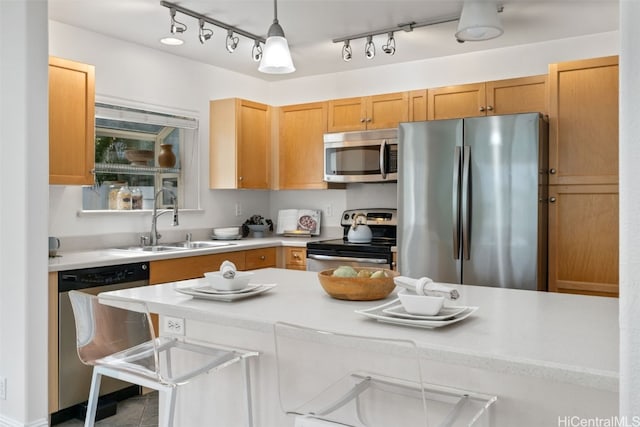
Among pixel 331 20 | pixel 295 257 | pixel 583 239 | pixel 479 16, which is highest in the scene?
pixel 331 20

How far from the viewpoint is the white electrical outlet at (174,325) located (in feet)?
7.09

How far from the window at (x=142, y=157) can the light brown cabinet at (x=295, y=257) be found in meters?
0.89

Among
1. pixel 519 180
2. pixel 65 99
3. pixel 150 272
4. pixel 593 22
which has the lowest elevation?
pixel 150 272

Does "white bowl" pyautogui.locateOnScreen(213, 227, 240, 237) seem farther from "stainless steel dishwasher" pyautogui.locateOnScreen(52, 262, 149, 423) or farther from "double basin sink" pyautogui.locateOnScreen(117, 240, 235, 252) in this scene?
"stainless steel dishwasher" pyautogui.locateOnScreen(52, 262, 149, 423)

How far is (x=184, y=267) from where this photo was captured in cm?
366

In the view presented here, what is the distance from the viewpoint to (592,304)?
183 cm

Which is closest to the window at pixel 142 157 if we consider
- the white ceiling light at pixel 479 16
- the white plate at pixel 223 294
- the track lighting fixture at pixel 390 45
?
the track lighting fixture at pixel 390 45

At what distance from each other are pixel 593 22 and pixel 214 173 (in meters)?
3.08

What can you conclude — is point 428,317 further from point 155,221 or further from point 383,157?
point 155,221

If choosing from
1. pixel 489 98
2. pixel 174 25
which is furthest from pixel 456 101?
pixel 174 25

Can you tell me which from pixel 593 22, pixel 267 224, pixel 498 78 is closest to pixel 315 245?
pixel 267 224

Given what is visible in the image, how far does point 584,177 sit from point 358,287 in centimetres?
227

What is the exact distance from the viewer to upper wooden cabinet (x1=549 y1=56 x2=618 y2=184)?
11.0 ft
